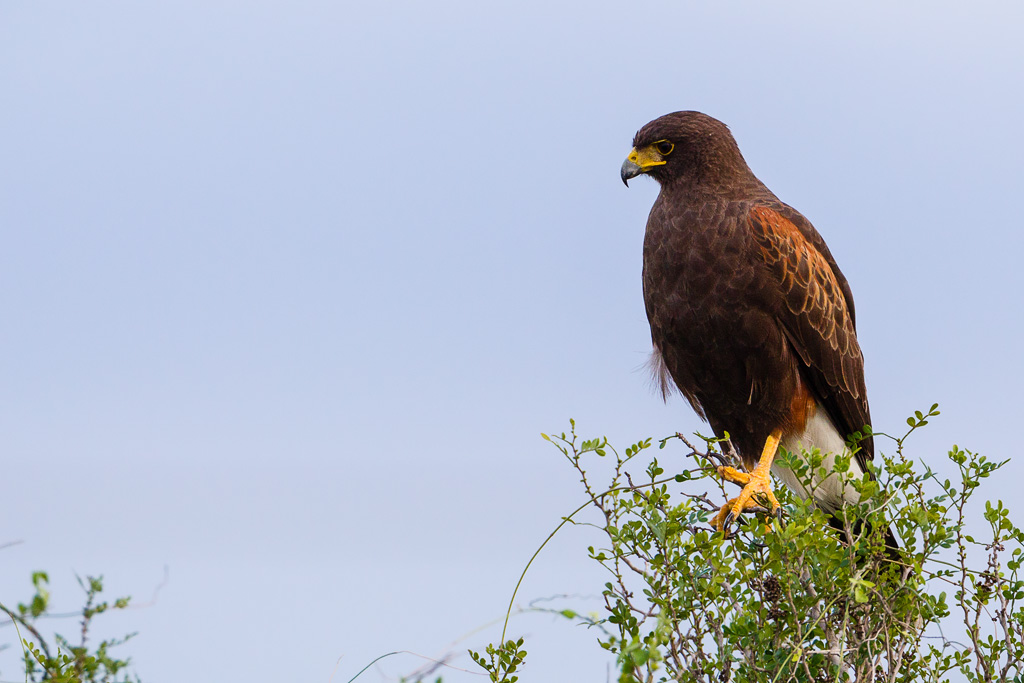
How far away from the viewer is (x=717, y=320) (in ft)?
12.2

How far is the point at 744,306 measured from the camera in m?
3.72

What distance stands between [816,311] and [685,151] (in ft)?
2.86

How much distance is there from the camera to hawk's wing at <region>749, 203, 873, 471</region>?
12.4 feet

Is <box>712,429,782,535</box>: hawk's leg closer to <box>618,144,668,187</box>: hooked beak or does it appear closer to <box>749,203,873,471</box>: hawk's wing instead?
<box>749,203,873,471</box>: hawk's wing

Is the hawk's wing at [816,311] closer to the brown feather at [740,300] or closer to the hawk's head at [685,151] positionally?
the brown feather at [740,300]

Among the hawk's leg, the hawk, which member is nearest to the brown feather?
the hawk

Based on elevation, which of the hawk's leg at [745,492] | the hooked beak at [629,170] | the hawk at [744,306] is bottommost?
the hawk's leg at [745,492]

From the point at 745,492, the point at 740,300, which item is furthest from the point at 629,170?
the point at 745,492

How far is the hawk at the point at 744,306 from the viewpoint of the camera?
373 cm

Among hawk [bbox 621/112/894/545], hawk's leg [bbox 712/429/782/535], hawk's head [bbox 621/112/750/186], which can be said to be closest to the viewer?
hawk's leg [bbox 712/429/782/535]

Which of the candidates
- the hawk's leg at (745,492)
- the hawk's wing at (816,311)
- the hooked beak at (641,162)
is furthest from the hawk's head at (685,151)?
the hawk's leg at (745,492)

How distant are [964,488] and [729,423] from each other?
125 centimetres

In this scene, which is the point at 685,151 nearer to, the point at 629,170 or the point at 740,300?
the point at 629,170

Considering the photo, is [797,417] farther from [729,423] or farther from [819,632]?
[819,632]
